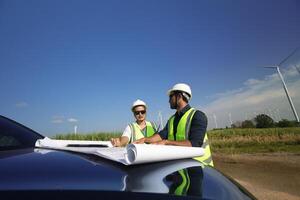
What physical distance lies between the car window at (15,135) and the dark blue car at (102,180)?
102 cm

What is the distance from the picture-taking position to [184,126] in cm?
493

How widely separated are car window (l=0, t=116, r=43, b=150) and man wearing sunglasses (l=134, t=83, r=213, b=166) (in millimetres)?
1846

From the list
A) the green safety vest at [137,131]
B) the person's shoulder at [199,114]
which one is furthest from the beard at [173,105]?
the green safety vest at [137,131]

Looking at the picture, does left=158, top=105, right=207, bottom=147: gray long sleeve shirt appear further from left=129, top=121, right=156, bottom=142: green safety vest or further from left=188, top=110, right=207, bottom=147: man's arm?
left=129, top=121, right=156, bottom=142: green safety vest

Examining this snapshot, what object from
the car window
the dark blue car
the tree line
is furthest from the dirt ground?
the tree line

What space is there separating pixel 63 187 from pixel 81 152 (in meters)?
1.01

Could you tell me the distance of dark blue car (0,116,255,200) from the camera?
3.44 ft

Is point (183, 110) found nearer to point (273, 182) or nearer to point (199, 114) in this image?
point (199, 114)

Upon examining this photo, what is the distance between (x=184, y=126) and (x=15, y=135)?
2.59 metres

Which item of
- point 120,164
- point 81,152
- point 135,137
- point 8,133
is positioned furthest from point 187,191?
point 135,137

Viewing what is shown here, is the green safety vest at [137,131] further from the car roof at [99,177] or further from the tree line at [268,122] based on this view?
the tree line at [268,122]

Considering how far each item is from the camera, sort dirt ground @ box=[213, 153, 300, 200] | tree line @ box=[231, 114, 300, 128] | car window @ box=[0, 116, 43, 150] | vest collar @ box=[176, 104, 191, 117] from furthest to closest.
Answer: tree line @ box=[231, 114, 300, 128] → dirt ground @ box=[213, 153, 300, 200] → vest collar @ box=[176, 104, 191, 117] → car window @ box=[0, 116, 43, 150]

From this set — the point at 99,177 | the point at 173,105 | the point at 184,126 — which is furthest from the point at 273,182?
the point at 99,177

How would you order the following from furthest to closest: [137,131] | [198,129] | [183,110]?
[137,131], [183,110], [198,129]
